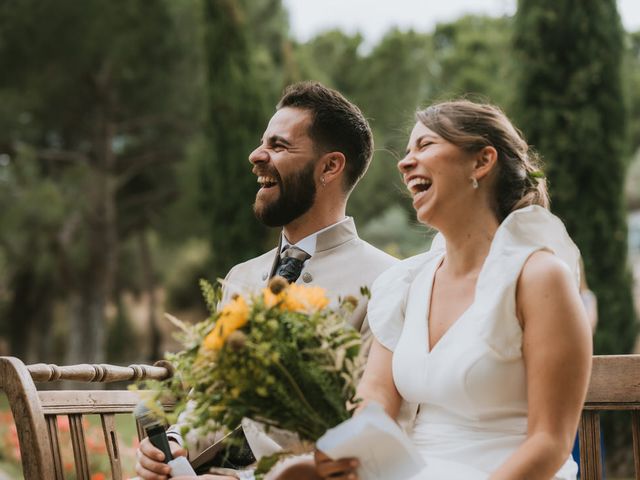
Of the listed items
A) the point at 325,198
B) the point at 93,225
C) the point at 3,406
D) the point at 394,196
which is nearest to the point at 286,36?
the point at 394,196

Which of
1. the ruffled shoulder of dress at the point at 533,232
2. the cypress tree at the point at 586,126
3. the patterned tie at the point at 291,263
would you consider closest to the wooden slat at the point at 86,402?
the patterned tie at the point at 291,263

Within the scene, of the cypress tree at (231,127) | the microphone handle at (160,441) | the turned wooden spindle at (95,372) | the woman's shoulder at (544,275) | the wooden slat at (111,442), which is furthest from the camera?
the cypress tree at (231,127)

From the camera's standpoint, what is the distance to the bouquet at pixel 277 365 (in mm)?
1809

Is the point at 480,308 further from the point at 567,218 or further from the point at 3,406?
the point at 3,406

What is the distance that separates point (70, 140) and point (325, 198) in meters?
15.1

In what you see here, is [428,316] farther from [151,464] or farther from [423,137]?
[151,464]

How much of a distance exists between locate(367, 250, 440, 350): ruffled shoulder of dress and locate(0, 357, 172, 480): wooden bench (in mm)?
860

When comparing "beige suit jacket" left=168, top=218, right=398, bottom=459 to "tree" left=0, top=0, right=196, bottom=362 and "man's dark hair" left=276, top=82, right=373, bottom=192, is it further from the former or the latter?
"tree" left=0, top=0, right=196, bottom=362

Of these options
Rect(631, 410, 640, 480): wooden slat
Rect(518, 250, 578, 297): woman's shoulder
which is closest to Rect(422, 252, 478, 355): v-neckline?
Rect(518, 250, 578, 297): woman's shoulder

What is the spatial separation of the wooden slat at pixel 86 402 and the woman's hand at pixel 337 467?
86 cm

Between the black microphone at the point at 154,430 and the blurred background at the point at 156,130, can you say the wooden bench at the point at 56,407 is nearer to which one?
the black microphone at the point at 154,430

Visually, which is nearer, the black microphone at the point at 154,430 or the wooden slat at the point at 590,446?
the black microphone at the point at 154,430

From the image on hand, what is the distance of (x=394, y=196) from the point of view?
51.7 ft

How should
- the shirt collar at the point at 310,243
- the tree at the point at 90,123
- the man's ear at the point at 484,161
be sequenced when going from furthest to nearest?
the tree at the point at 90,123
the shirt collar at the point at 310,243
the man's ear at the point at 484,161
